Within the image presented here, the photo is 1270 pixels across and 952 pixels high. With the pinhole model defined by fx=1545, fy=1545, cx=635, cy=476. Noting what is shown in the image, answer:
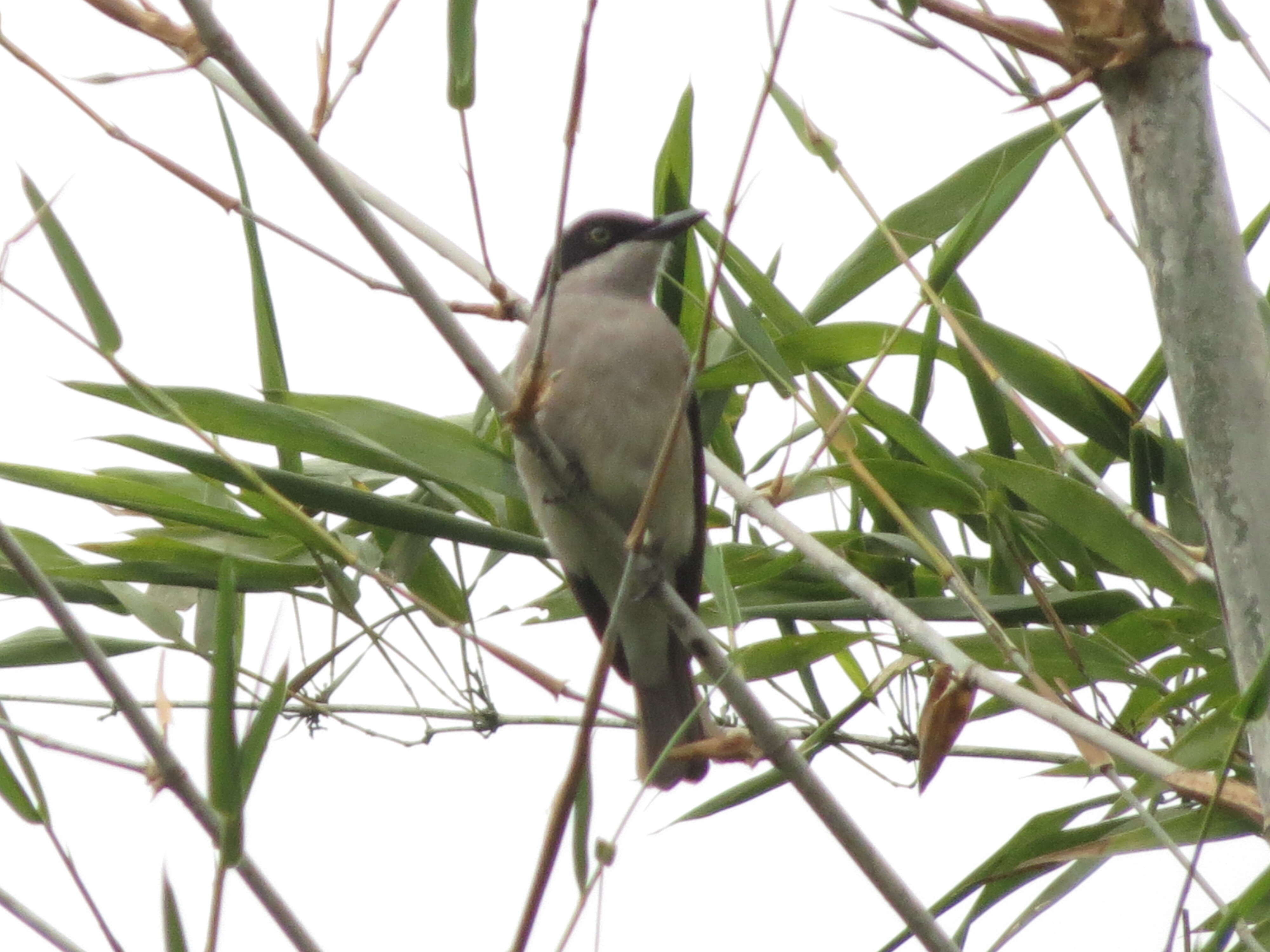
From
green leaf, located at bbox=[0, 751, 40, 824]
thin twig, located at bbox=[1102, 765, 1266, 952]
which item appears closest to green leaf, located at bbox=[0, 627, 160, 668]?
green leaf, located at bbox=[0, 751, 40, 824]

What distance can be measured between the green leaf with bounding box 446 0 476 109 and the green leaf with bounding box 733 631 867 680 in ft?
3.87

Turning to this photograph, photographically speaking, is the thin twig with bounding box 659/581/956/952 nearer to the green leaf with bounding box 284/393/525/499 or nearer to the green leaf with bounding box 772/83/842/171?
the green leaf with bounding box 772/83/842/171

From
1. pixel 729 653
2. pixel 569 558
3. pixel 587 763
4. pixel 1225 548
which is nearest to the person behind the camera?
pixel 587 763

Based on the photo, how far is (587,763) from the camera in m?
1.56

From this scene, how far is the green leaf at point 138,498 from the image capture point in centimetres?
291

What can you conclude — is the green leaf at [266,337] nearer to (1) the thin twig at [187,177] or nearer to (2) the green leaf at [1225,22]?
(1) the thin twig at [187,177]

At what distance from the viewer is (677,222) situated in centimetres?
336

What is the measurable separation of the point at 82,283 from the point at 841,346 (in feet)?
4.85

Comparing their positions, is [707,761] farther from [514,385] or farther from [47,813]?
[47,813]

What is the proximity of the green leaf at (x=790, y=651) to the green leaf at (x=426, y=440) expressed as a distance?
61cm

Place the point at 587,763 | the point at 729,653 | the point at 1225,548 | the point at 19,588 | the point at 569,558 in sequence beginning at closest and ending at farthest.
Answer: the point at 587,763 < the point at 1225,548 < the point at 729,653 < the point at 19,588 < the point at 569,558

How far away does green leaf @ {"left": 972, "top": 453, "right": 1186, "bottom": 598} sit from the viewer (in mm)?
2635

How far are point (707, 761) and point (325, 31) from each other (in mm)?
2148

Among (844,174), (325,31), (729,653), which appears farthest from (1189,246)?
(325,31)
